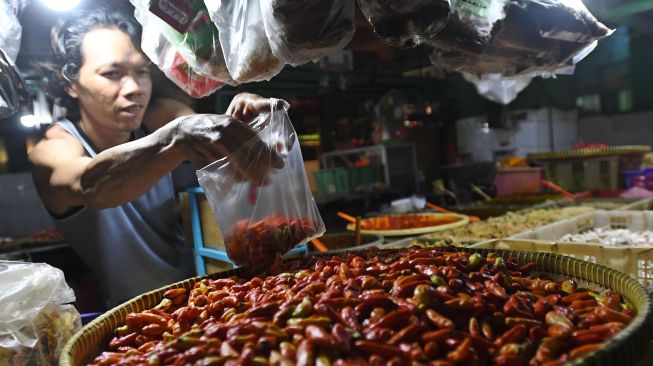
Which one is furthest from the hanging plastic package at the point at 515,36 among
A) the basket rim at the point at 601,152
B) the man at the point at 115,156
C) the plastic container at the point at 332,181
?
the plastic container at the point at 332,181

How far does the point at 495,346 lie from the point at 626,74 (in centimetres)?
918

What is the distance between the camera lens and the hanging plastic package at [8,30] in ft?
5.49

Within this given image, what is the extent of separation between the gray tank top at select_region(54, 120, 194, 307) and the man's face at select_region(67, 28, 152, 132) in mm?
258

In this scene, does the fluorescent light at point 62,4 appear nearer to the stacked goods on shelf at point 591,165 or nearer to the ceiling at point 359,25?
the ceiling at point 359,25

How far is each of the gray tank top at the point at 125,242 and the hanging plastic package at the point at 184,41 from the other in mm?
859

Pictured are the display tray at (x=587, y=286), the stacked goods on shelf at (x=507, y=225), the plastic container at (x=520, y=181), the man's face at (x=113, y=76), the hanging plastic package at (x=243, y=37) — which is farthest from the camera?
the plastic container at (x=520, y=181)

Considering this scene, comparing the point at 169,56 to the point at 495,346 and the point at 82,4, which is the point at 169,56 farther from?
the point at 495,346

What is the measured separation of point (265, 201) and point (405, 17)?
76 cm

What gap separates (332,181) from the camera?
670 centimetres

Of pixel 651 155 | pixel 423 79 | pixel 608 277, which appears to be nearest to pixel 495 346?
pixel 608 277

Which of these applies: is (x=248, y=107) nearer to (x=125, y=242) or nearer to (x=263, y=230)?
A: (x=263, y=230)

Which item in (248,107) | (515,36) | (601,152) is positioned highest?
(515,36)

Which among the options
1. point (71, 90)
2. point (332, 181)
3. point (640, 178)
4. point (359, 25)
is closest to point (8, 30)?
point (71, 90)

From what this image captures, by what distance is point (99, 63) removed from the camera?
219 cm
